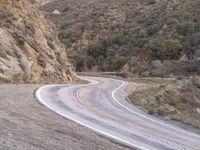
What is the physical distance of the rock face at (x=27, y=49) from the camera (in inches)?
1241

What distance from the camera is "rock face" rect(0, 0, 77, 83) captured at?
3153cm

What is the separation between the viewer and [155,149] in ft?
39.5

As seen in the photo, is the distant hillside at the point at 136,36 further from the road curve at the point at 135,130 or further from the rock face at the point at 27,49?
the road curve at the point at 135,130

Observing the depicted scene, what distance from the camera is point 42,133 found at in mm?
11570

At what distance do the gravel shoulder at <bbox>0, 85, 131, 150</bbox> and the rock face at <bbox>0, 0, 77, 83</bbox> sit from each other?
15.2 meters

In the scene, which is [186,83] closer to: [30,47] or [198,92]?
[198,92]

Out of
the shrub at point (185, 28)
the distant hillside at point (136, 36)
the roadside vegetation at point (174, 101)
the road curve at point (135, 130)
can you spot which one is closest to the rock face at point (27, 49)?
the roadside vegetation at point (174, 101)

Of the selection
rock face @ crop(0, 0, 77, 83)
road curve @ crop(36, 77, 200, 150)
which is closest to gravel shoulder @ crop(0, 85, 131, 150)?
road curve @ crop(36, 77, 200, 150)

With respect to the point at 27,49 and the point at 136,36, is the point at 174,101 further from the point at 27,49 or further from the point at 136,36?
the point at 136,36

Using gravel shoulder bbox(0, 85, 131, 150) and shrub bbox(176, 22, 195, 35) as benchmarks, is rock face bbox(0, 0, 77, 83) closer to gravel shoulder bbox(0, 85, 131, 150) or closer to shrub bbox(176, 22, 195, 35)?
gravel shoulder bbox(0, 85, 131, 150)

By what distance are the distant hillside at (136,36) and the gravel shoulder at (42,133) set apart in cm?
4692

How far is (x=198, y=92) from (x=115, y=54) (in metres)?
42.4

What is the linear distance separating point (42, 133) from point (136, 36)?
225 ft

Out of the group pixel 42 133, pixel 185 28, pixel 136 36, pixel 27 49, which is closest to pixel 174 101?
pixel 27 49
